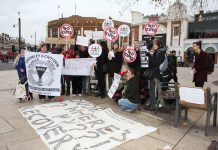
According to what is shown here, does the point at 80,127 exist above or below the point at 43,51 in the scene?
below

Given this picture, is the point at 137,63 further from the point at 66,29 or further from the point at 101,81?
the point at 66,29

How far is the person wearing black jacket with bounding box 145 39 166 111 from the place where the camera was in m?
5.41

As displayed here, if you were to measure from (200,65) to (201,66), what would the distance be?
0.13ft

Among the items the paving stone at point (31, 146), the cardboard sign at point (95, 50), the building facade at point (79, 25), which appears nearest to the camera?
the paving stone at point (31, 146)

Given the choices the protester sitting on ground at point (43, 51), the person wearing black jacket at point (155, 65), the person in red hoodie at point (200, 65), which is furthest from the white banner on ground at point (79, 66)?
the person in red hoodie at point (200, 65)

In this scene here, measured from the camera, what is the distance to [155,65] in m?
5.55

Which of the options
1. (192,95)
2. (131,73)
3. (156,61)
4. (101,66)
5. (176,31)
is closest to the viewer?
(192,95)

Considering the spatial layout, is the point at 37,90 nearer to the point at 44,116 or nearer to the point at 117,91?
the point at 44,116

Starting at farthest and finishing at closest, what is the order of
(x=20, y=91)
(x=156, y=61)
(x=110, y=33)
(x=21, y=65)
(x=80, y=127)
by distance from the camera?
(x=110, y=33) < (x=21, y=65) < (x=20, y=91) < (x=156, y=61) < (x=80, y=127)

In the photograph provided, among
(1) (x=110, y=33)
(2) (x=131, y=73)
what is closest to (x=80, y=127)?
(2) (x=131, y=73)

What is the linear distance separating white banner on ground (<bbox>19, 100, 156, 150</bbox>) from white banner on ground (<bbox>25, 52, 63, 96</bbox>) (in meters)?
0.55

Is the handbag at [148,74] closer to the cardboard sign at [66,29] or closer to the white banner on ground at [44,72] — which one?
the white banner on ground at [44,72]

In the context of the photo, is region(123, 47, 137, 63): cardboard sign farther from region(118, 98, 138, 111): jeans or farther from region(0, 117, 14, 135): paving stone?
region(0, 117, 14, 135): paving stone

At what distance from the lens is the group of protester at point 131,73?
18.3 feet
